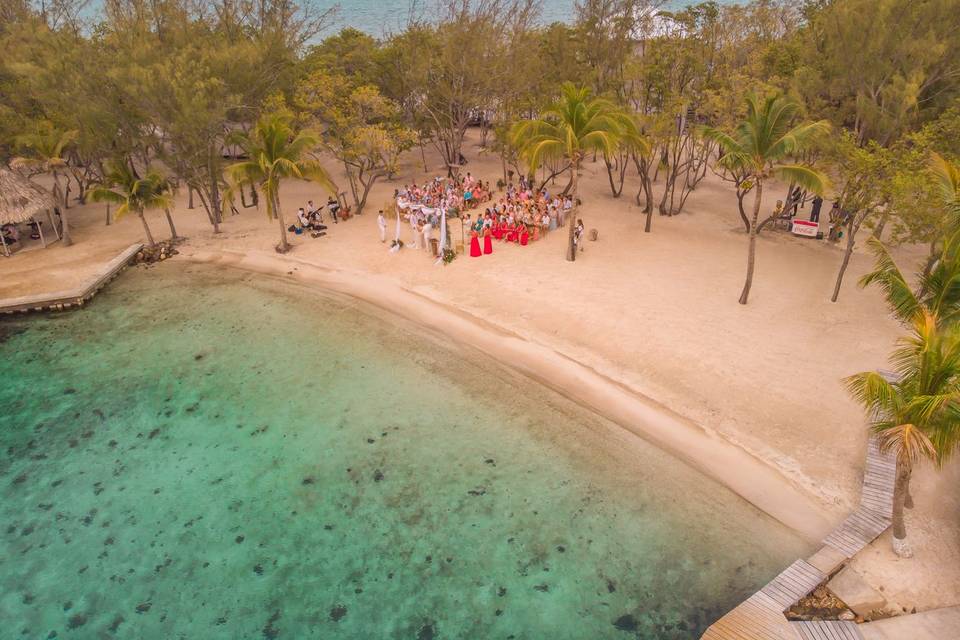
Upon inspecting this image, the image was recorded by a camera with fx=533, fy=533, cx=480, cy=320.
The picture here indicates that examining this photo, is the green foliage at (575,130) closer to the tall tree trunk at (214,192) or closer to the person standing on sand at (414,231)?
the person standing on sand at (414,231)

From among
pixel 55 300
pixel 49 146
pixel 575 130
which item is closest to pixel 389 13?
pixel 49 146

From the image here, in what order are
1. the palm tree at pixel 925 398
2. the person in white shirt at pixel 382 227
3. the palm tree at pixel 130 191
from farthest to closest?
the person in white shirt at pixel 382 227
the palm tree at pixel 130 191
the palm tree at pixel 925 398

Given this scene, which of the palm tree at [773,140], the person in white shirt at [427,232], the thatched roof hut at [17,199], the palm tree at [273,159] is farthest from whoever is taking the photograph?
the thatched roof hut at [17,199]

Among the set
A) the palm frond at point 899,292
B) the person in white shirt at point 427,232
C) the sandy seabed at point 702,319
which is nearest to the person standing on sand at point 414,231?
the sandy seabed at point 702,319

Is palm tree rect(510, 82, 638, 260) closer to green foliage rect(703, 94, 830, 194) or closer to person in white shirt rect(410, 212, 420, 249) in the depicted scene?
green foliage rect(703, 94, 830, 194)

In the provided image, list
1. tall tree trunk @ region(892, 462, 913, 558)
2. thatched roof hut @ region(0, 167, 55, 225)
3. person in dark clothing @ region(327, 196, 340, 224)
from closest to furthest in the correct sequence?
tall tree trunk @ region(892, 462, 913, 558), thatched roof hut @ region(0, 167, 55, 225), person in dark clothing @ region(327, 196, 340, 224)

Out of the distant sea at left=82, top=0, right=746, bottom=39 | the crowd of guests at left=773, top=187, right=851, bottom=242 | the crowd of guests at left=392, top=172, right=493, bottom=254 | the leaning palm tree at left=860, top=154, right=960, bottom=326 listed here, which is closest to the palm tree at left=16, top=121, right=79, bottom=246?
the distant sea at left=82, top=0, right=746, bottom=39
